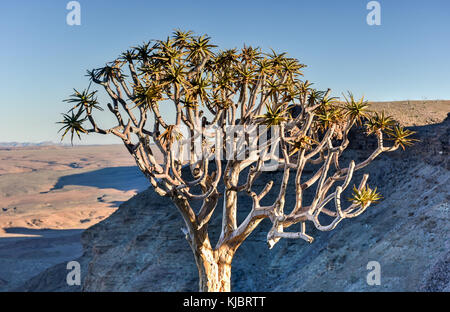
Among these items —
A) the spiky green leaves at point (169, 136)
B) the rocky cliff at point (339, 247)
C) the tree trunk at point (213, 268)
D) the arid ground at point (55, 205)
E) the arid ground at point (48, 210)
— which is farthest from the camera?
the arid ground at point (48, 210)

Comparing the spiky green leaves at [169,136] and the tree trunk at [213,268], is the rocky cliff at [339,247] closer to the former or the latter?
the tree trunk at [213,268]

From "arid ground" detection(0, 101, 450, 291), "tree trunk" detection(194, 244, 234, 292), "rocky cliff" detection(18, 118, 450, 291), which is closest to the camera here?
"tree trunk" detection(194, 244, 234, 292)

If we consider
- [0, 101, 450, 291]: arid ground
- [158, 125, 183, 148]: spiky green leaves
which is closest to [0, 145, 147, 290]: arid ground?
[0, 101, 450, 291]: arid ground

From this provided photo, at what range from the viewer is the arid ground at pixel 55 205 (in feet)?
112

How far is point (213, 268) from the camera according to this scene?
1508 centimetres

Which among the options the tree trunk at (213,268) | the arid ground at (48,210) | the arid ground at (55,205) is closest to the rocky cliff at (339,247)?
the arid ground at (55,205)

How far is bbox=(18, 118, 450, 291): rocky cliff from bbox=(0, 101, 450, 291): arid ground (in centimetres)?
186

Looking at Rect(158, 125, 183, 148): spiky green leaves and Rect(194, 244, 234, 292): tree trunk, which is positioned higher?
Rect(158, 125, 183, 148): spiky green leaves

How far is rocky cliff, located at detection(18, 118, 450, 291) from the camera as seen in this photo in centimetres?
1588

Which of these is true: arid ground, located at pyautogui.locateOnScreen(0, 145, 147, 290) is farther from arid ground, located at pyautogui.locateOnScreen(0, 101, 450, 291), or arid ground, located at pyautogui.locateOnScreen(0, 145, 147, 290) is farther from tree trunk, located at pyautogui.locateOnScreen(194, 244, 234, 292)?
tree trunk, located at pyautogui.locateOnScreen(194, 244, 234, 292)

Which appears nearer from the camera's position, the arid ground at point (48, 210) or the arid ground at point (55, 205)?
the arid ground at point (55, 205)

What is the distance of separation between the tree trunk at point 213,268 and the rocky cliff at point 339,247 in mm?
3637

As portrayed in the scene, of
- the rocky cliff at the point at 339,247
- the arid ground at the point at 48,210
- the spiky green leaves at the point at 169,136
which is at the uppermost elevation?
the spiky green leaves at the point at 169,136

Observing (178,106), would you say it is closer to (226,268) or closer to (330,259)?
(226,268)
